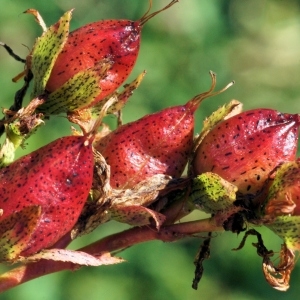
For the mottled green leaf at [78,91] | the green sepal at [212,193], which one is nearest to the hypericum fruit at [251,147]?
the green sepal at [212,193]

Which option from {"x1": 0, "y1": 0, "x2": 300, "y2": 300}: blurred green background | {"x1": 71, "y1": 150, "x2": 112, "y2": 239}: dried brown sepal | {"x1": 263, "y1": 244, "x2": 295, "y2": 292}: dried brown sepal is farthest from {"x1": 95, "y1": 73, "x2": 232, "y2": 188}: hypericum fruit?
{"x1": 0, "y1": 0, "x2": 300, "y2": 300}: blurred green background

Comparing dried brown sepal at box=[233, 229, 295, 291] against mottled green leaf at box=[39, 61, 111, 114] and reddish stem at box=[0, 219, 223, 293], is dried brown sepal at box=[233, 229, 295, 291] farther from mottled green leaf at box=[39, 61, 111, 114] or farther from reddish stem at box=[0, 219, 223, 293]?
mottled green leaf at box=[39, 61, 111, 114]

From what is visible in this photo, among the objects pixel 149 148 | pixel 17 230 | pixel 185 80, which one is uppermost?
pixel 185 80

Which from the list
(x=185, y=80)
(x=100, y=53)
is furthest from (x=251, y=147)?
(x=185, y=80)

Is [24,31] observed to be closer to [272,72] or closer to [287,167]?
[272,72]

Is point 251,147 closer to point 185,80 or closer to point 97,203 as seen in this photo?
point 97,203

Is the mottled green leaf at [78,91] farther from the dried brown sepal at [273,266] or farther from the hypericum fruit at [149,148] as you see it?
the dried brown sepal at [273,266]
